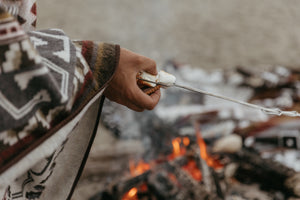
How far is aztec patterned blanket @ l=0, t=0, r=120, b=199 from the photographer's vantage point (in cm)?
47

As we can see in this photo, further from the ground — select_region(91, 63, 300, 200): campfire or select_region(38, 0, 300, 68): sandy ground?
select_region(38, 0, 300, 68): sandy ground

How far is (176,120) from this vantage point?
1.72 meters

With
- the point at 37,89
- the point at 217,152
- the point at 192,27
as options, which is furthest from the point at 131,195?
the point at 192,27

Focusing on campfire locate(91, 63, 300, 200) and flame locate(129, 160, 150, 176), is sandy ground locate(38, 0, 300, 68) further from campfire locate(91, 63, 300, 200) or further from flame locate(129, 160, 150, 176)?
flame locate(129, 160, 150, 176)

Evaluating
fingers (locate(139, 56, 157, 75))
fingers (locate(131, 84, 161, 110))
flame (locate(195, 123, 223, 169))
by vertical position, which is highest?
fingers (locate(139, 56, 157, 75))

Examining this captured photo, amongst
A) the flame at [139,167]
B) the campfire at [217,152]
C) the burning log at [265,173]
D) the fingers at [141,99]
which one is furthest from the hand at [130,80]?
the burning log at [265,173]

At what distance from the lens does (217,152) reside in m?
1.36

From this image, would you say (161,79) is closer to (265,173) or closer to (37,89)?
(37,89)

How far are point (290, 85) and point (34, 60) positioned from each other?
1889mm

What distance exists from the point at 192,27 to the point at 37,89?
7.94 ft

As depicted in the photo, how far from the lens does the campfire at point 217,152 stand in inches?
46.9

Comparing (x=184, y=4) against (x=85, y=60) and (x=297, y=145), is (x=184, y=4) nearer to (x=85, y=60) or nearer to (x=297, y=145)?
(x=297, y=145)

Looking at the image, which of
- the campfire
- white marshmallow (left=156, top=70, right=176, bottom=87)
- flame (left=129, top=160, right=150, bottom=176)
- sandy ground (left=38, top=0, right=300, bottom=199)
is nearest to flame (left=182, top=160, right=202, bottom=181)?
the campfire

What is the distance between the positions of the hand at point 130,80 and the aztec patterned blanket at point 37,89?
0.04 m
